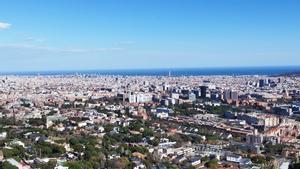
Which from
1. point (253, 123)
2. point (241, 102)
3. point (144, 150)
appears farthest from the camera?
point (241, 102)

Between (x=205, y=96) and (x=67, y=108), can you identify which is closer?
(x=67, y=108)

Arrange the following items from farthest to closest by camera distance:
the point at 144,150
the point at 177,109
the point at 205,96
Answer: the point at 205,96 → the point at 177,109 → the point at 144,150

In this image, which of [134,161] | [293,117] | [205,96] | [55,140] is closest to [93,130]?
[55,140]

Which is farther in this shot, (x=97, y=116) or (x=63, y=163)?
(x=97, y=116)

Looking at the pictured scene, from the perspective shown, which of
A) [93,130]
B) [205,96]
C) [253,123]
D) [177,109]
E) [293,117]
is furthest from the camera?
[205,96]

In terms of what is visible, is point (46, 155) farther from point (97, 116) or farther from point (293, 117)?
point (293, 117)

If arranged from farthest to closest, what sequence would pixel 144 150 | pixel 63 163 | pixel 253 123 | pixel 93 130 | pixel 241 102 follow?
pixel 241 102
pixel 253 123
pixel 93 130
pixel 144 150
pixel 63 163

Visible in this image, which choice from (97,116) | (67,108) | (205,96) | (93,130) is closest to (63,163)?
(93,130)

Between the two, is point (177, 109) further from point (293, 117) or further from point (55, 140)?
point (55, 140)
